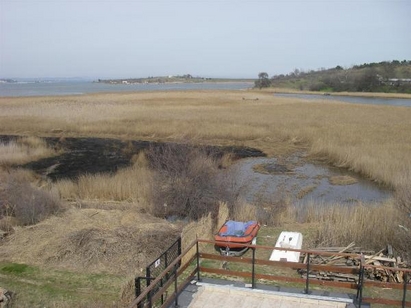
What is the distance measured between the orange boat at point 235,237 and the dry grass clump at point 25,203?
6773 millimetres

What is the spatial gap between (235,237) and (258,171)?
1313 cm

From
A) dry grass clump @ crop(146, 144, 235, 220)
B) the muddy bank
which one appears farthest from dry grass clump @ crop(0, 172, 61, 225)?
the muddy bank

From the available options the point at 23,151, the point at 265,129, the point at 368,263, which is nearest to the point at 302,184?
the point at 368,263

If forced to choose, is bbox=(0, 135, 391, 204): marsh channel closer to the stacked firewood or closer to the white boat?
the white boat

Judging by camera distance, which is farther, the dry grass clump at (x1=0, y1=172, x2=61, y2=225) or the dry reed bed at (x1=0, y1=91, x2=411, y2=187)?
the dry reed bed at (x1=0, y1=91, x2=411, y2=187)

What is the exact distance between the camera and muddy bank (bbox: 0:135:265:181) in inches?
941

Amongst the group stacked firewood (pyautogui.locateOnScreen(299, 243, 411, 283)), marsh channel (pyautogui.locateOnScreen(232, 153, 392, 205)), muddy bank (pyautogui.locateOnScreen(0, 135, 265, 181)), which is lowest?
marsh channel (pyautogui.locateOnScreen(232, 153, 392, 205))

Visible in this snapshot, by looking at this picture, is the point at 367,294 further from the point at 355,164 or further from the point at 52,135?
the point at 52,135

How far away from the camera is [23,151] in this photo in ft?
89.7

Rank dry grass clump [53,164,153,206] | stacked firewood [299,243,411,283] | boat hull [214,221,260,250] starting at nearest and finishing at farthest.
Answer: stacked firewood [299,243,411,283]
boat hull [214,221,260,250]
dry grass clump [53,164,153,206]

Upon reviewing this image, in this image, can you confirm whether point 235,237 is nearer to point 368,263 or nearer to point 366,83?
point 368,263

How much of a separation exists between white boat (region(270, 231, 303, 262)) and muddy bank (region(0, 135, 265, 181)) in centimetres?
997

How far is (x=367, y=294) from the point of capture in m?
9.05

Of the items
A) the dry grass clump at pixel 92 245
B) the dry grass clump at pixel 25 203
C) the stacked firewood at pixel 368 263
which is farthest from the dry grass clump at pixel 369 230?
the dry grass clump at pixel 25 203
